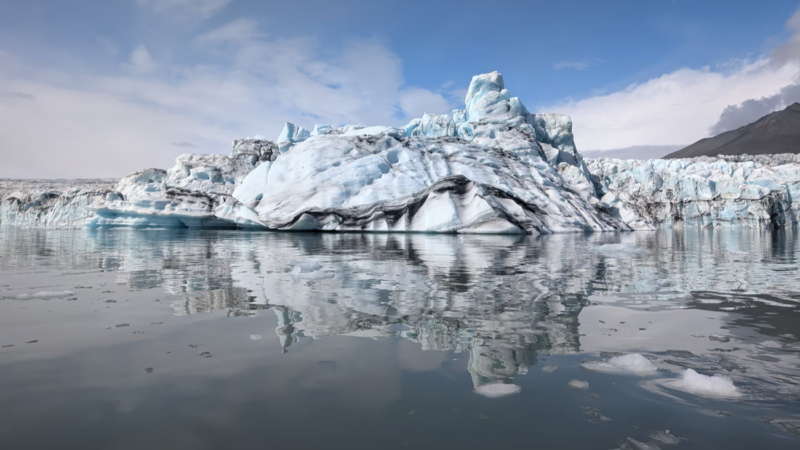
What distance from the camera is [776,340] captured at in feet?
12.3

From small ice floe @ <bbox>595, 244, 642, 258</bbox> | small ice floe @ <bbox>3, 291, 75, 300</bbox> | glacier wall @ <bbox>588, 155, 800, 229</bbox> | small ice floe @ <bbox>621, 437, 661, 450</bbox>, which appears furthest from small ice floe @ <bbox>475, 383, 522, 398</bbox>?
glacier wall @ <bbox>588, 155, 800, 229</bbox>

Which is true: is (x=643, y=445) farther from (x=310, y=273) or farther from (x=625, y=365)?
(x=310, y=273)

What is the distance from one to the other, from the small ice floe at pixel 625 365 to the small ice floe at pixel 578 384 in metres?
0.28

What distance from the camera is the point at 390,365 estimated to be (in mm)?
3117

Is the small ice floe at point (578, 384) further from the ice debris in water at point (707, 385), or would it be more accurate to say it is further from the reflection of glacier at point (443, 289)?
the ice debris in water at point (707, 385)

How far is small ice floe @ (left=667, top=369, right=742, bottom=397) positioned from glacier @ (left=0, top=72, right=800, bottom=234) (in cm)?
2116

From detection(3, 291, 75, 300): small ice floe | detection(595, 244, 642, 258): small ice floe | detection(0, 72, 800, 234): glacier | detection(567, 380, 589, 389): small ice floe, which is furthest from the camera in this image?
detection(0, 72, 800, 234): glacier

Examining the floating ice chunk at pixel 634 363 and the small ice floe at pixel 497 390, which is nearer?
the small ice floe at pixel 497 390

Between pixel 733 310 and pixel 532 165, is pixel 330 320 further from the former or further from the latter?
pixel 532 165

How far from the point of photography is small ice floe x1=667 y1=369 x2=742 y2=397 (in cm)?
263

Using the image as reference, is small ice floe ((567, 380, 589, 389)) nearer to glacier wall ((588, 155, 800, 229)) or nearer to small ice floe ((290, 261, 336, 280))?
small ice floe ((290, 261, 336, 280))

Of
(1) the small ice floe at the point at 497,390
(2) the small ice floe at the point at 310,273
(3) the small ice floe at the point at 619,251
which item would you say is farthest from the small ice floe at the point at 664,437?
(3) the small ice floe at the point at 619,251

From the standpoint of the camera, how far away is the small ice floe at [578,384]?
2764 mm

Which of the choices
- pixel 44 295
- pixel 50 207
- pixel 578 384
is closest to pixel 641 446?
pixel 578 384
